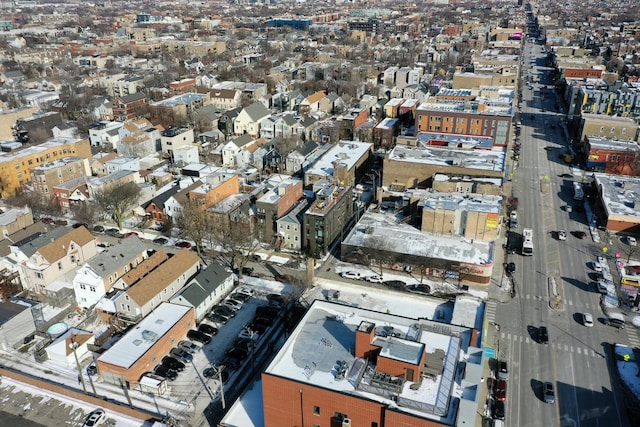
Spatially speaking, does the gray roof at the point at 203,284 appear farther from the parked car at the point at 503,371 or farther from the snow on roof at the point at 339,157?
the parked car at the point at 503,371

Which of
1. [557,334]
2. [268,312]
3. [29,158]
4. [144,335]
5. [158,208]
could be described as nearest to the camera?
[144,335]

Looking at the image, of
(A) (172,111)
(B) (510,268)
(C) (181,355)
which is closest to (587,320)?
(B) (510,268)

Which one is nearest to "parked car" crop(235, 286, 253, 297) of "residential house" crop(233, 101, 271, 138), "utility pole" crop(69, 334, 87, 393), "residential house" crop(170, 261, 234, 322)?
"residential house" crop(170, 261, 234, 322)

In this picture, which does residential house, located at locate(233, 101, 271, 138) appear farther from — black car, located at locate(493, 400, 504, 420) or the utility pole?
black car, located at locate(493, 400, 504, 420)

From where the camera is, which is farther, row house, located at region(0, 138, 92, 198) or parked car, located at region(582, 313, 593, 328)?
row house, located at region(0, 138, 92, 198)

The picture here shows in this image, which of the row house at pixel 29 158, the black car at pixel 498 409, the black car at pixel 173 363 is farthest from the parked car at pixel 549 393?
the row house at pixel 29 158

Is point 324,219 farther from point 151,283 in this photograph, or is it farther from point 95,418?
point 95,418
